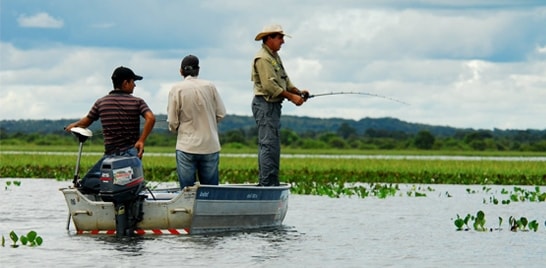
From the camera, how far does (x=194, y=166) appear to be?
15164mm

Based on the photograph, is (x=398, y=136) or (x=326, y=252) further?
(x=398, y=136)

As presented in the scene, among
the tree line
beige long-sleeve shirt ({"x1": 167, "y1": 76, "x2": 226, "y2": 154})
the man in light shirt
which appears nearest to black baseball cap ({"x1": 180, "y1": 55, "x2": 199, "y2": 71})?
the man in light shirt

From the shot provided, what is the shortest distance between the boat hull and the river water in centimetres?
16

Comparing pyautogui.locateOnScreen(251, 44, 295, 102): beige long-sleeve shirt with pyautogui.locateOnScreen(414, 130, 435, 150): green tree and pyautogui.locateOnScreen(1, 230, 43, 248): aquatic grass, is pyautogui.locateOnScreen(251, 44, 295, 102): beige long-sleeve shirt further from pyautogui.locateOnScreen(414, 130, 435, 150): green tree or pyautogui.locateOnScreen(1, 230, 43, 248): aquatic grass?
pyautogui.locateOnScreen(414, 130, 435, 150): green tree

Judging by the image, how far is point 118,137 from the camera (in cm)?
1437

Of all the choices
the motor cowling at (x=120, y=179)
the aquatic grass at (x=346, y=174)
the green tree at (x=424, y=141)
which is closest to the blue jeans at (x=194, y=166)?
the motor cowling at (x=120, y=179)

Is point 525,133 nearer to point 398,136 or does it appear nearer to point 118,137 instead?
point 398,136

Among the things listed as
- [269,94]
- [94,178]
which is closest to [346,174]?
[269,94]

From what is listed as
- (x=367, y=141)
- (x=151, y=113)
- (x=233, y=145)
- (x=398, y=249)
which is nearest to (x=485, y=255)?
(x=398, y=249)

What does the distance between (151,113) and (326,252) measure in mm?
2612

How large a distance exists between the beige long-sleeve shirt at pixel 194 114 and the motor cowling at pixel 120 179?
101 centimetres

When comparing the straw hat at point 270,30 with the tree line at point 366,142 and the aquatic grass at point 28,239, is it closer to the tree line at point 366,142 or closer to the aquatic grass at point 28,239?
the aquatic grass at point 28,239

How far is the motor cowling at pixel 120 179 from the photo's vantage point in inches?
546

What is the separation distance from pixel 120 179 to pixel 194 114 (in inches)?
58.5
